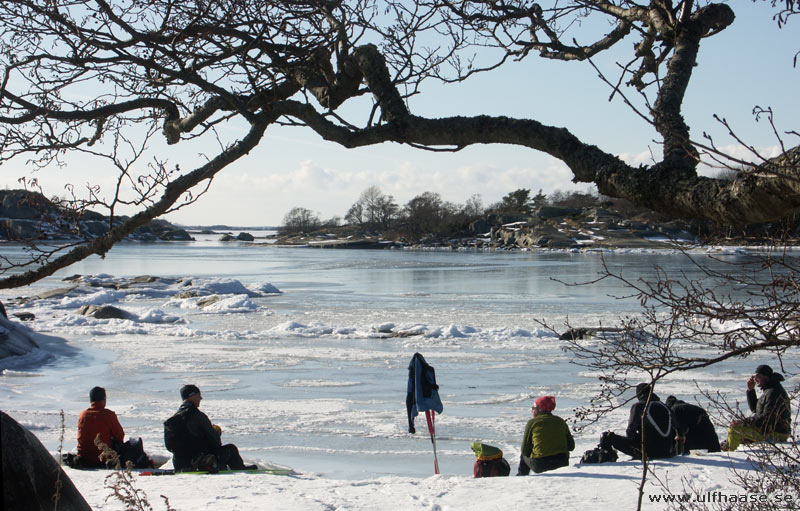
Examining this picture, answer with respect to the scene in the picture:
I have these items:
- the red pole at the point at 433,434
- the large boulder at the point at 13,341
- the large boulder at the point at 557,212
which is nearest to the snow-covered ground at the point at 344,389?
the red pole at the point at 433,434

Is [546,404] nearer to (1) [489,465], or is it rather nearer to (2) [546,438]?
(2) [546,438]

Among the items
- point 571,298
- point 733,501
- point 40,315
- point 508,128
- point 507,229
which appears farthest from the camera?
point 507,229

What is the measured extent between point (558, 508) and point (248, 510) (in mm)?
2607

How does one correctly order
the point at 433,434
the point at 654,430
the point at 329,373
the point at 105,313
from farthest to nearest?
the point at 105,313 < the point at 329,373 < the point at 433,434 < the point at 654,430

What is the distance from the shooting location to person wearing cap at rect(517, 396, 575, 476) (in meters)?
7.39

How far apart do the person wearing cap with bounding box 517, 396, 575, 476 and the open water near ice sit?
1.00 meters

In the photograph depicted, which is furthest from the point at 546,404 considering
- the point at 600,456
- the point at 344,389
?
the point at 344,389

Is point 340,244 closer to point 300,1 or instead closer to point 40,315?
point 40,315

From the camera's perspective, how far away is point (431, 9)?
484cm

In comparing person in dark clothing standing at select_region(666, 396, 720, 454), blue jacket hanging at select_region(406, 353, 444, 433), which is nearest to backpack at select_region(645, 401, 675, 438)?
person in dark clothing standing at select_region(666, 396, 720, 454)

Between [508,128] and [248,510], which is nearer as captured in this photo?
[508,128]

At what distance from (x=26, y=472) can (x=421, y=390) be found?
17.3ft

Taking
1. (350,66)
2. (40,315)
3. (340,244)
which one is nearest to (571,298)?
(40,315)

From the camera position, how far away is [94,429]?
7840 millimetres
